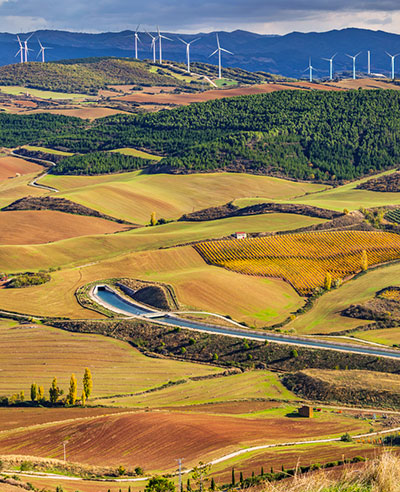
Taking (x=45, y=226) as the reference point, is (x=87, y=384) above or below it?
above

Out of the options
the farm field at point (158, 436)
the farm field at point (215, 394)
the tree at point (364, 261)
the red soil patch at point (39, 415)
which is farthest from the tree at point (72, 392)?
the tree at point (364, 261)

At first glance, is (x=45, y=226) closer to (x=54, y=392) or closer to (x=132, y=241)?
(x=132, y=241)

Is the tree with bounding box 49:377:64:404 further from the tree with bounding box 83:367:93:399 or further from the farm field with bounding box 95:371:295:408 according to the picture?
the farm field with bounding box 95:371:295:408

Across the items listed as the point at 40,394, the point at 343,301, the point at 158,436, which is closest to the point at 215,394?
the point at 40,394

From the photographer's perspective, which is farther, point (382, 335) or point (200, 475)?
point (382, 335)

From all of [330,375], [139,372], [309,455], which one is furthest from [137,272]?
[309,455]

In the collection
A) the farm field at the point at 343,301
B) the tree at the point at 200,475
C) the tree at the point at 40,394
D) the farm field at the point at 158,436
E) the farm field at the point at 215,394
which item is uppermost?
the tree at the point at 200,475

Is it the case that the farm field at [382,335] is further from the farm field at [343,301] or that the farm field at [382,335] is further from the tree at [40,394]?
the tree at [40,394]

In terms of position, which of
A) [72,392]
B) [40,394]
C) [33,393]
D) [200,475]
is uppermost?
[200,475]

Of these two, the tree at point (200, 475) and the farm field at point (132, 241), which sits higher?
the tree at point (200, 475)
